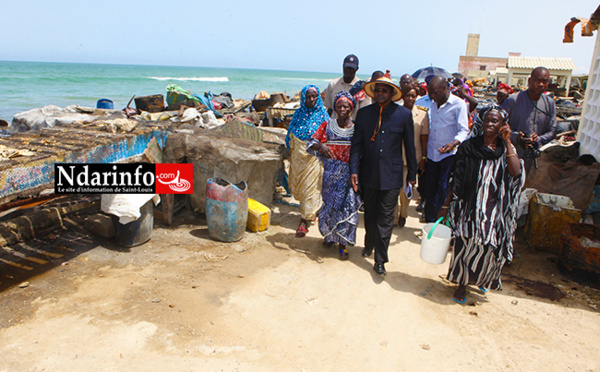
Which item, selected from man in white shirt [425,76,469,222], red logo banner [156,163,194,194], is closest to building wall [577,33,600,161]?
man in white shirt [425,76,469,222]

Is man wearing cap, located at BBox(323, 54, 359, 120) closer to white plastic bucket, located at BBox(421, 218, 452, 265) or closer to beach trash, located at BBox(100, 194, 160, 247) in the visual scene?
white plastic bucket, located at BBox(421, 218, 452, 265)

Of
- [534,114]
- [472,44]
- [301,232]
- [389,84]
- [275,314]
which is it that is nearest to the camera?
[275,314]

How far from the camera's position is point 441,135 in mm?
4336

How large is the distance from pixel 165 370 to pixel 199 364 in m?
0.21

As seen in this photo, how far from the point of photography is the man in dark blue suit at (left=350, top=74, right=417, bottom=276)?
3619 mm

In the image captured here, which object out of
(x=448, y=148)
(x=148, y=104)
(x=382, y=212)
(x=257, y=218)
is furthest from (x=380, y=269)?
(x=148, y=104)

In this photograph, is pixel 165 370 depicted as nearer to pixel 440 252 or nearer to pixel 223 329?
pixel 223 329

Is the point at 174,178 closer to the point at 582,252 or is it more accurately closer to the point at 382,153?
the point at 382,153

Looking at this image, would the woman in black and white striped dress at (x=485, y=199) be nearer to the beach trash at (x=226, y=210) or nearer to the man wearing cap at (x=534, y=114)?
the man wearing cap at (x=534, y=114)

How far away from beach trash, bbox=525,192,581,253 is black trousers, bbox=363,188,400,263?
2051 millimetres

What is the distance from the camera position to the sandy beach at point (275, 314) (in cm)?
264

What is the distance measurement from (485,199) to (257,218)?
8.46 ft

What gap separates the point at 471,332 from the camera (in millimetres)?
3031

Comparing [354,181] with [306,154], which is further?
[306,154]
